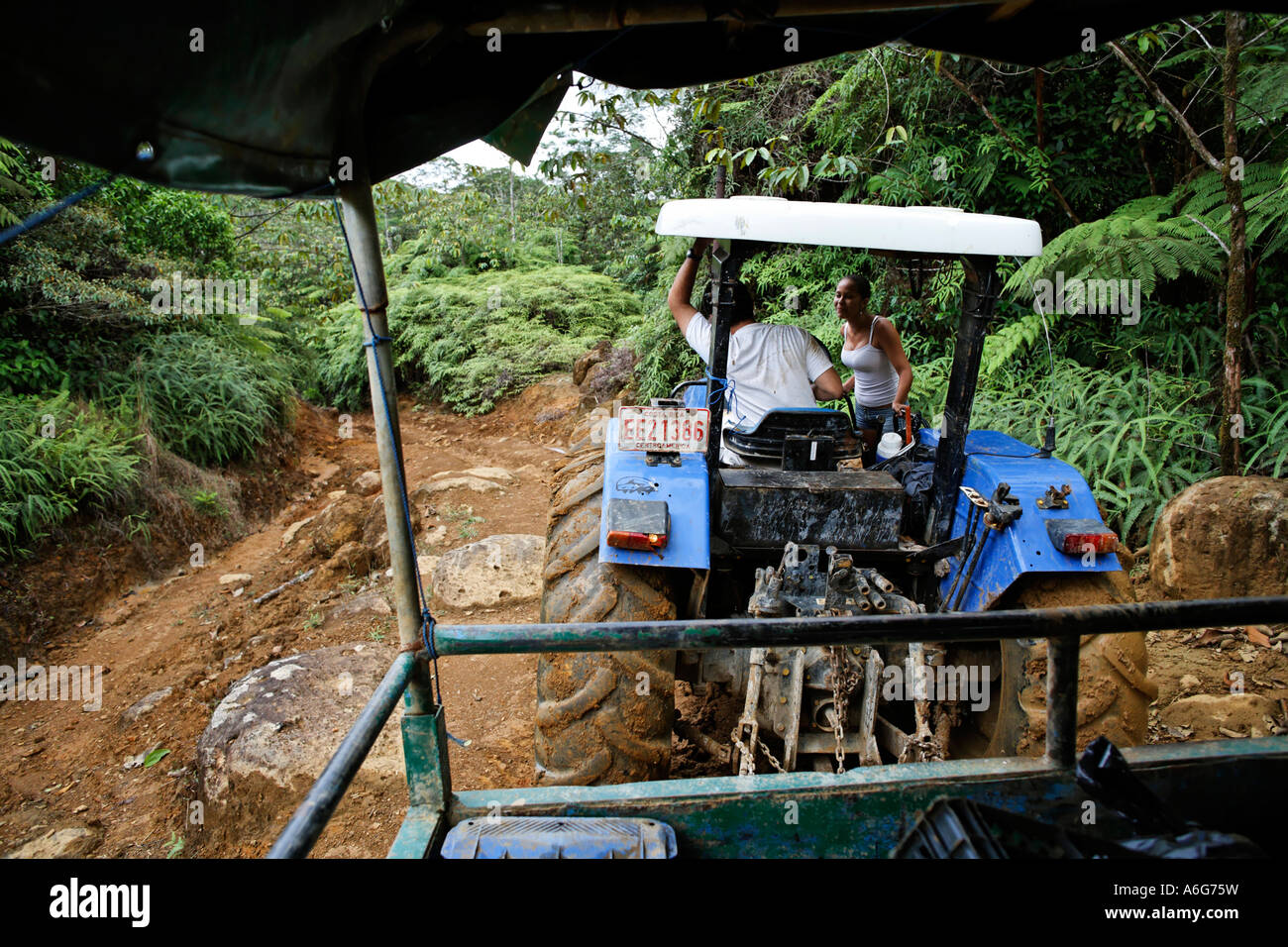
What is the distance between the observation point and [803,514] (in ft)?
9.71

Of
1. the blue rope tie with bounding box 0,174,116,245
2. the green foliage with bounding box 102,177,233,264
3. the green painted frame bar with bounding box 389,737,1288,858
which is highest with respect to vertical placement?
the green foliage with bounding box 102,177,233,264

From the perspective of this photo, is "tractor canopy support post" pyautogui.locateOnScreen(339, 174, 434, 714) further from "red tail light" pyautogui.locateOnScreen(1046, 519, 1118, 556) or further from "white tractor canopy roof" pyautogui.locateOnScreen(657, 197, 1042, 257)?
"red tail light" pyautogui.locateOnScreen(1046, 519, 1118, 556)

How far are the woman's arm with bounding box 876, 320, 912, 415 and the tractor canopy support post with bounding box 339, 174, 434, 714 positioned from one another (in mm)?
2753

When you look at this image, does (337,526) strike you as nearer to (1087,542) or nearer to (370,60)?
(370,60)

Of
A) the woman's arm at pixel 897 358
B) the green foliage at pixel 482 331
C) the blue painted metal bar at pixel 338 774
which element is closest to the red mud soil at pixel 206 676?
the woman's arm at pixel 897 358

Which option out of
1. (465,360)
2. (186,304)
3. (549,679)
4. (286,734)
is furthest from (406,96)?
(465,360)

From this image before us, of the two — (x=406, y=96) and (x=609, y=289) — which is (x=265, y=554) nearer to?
(x=406, y=96)

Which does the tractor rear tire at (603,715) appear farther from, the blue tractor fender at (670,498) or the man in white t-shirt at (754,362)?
the man in white t-shirt at (754,362)

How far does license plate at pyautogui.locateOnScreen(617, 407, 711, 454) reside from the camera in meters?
3.02

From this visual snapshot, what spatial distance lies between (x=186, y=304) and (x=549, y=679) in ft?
27.9

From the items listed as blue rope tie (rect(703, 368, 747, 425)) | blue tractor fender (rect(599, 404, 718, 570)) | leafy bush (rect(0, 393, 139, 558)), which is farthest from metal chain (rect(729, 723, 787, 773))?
leafy bush (rect(0, 393, 139, 558))

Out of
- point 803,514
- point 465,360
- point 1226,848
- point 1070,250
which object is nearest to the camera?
point 1226,848

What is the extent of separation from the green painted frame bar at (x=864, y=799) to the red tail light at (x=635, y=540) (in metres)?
1.03

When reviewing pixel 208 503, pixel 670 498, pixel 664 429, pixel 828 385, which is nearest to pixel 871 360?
pixel 828 385
